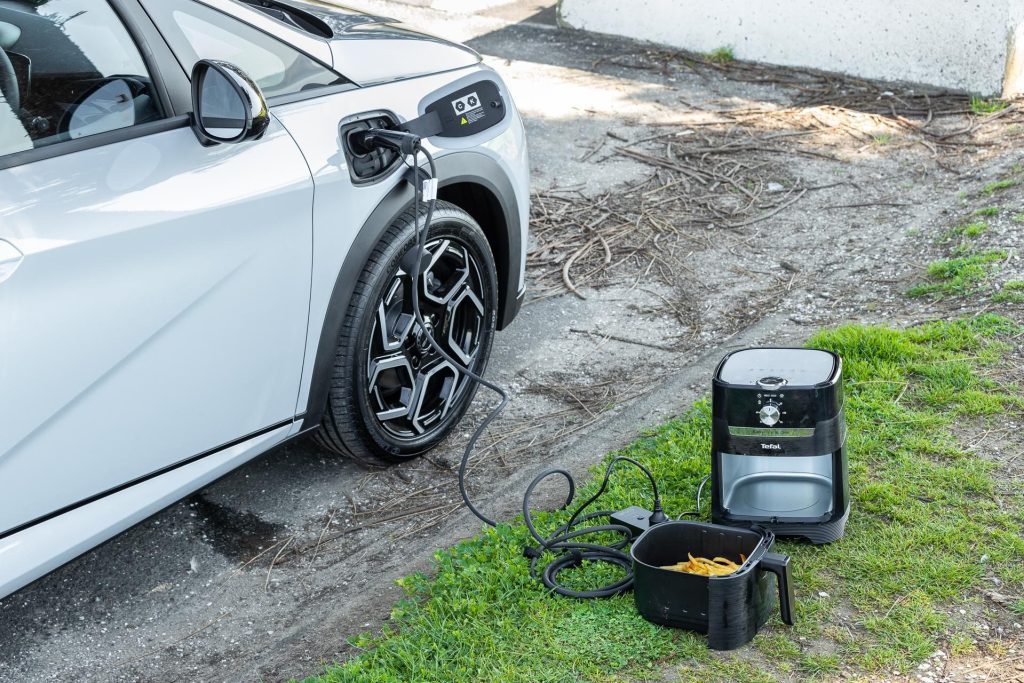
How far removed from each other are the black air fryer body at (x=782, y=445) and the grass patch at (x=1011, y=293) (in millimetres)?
1739

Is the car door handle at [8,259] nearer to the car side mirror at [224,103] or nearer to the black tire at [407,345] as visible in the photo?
the car side mirror at [224,103]

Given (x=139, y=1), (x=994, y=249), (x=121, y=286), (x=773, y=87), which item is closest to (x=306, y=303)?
(x=121, y=286)

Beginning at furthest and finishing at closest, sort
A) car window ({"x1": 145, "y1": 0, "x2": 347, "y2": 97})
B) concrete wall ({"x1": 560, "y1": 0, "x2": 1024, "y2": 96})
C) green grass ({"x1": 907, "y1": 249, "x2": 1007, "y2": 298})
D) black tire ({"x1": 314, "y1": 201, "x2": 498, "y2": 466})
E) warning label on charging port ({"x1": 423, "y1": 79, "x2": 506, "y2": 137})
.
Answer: concrete wall ({"x1": 560, "y1": 0, "x2": 1024, "y2": 96})
green grass ({"x1": 907, "y1": 249, "x2": 1007, "y2": 298})
warning label on charging port ({"x1": 423, "y1": 79, "x2": 506, "y2": 137})
black tire ({"x1": 314, "y1": 201, "x2": 498, "y2": 466})
car window ({"x1": 145, "y1": 0, "x2": 347, "y2": 97})

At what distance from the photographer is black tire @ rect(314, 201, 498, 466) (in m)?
3.27

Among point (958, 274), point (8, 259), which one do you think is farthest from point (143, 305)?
point (958, 274)

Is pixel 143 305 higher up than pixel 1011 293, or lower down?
higher up

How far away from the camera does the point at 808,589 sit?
2852mm

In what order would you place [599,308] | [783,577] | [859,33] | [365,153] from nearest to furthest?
1. [783,577]
2. [365,153]
3. [599,308]
4. [859,33]

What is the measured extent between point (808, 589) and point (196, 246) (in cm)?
183

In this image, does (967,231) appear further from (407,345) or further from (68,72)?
(68,72)

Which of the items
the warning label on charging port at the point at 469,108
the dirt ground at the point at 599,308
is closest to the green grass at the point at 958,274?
the dirt ground at the point at 599,308

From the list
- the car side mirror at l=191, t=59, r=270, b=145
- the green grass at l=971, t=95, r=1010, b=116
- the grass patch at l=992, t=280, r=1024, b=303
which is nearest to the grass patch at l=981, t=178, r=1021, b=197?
the grass patch at l=992, t=280, r=1024, b=303

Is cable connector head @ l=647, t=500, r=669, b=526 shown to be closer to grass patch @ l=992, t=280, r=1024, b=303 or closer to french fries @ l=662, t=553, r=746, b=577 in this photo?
french fries @ l=662, t=553, r=746, b=577

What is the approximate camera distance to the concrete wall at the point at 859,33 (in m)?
7.47
